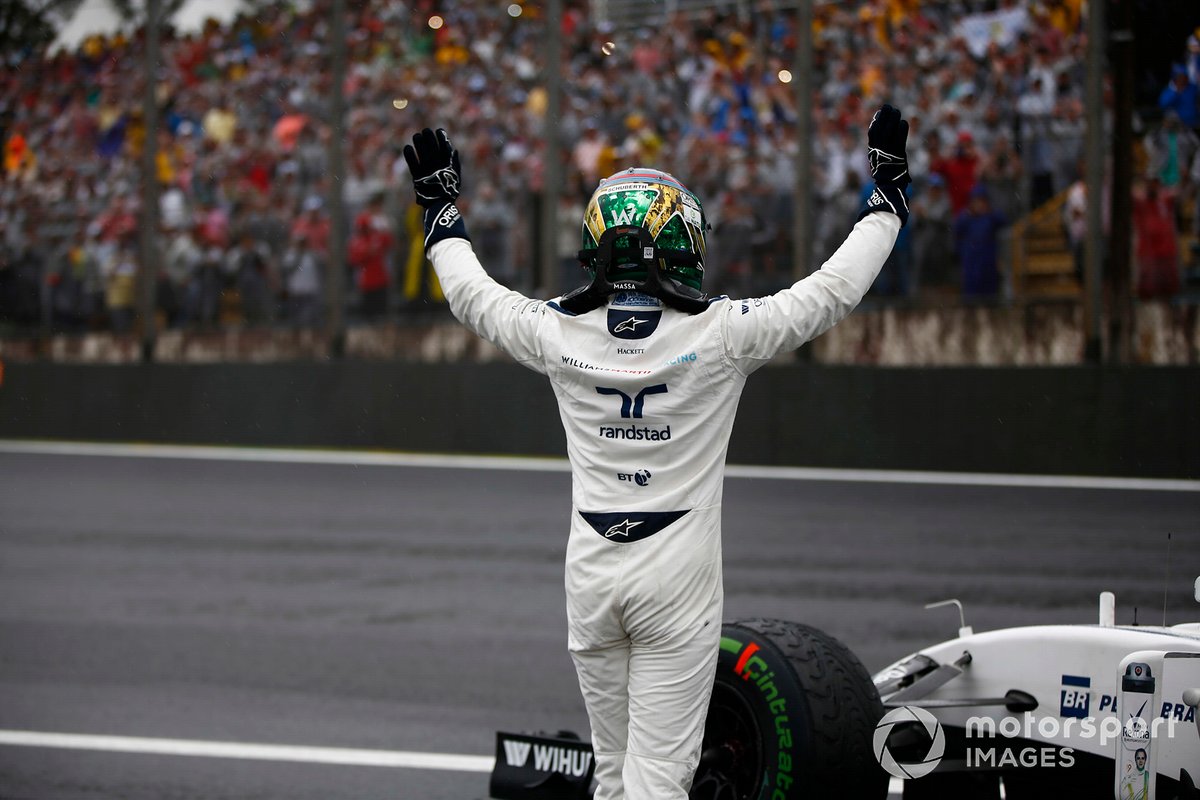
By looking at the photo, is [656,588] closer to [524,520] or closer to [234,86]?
[524,520]

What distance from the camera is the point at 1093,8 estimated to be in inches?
467

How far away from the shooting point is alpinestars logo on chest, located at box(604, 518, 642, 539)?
3.77 metres

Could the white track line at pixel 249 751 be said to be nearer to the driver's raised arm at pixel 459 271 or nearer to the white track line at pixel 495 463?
the driver's raised arm at pixel 459 271

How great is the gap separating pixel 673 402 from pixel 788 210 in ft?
30.1

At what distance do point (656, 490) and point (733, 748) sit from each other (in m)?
0.81

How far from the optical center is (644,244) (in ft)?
12.5

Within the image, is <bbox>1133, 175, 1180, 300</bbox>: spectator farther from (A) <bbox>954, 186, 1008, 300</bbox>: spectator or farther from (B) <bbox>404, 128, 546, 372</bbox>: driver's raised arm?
(B) <bbox>404, 128, 546, 372</bbox>: driver's raised arm

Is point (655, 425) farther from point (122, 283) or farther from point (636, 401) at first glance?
point (122, 283)

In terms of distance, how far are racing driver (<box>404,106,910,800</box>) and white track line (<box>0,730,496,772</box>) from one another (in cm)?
215

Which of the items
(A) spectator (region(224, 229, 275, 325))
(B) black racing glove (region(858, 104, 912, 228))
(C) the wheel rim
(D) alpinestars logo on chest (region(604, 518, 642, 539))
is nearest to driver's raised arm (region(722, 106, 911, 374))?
(B) black racing glove (region(858, 104, 912, 228))

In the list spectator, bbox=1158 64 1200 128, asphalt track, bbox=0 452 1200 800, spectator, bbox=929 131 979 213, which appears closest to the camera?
asphalt track, bbox=0 452 1200 800

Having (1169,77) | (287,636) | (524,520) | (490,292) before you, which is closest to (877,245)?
(490,292)

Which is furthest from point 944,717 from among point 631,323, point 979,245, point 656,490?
point 979,245

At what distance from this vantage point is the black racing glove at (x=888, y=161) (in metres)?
3.85
